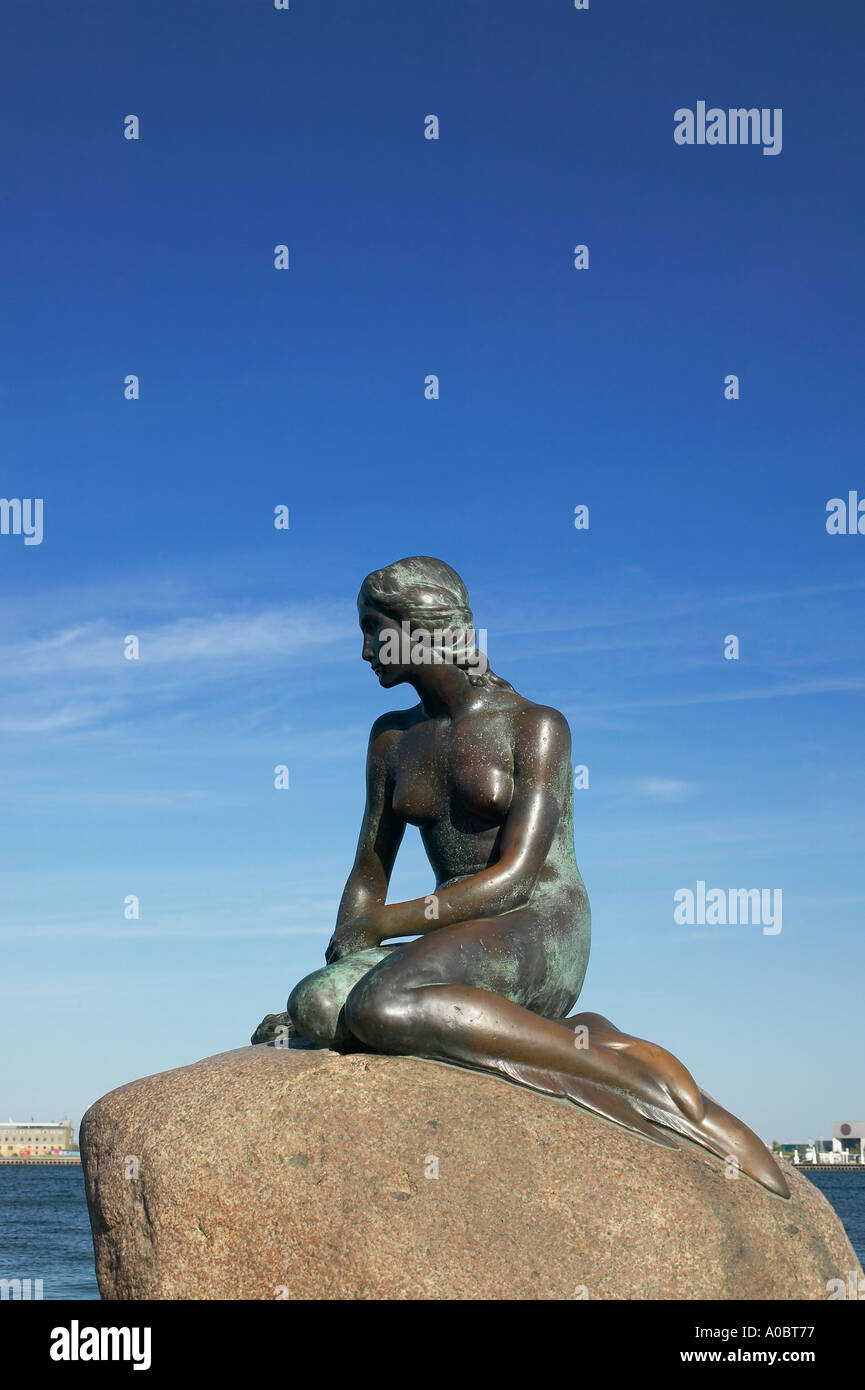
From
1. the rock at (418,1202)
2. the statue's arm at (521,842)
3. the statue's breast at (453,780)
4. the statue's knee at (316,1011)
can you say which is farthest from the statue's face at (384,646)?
the rock at (418,1202)

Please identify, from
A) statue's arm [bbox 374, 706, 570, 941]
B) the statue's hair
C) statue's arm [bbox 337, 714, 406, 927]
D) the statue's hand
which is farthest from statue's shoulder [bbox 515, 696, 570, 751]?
the statue's hand

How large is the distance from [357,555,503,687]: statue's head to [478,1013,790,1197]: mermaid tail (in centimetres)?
218

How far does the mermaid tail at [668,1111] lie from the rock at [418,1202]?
80mm

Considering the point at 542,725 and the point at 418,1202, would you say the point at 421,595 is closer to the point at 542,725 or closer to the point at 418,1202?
the point at 542,725

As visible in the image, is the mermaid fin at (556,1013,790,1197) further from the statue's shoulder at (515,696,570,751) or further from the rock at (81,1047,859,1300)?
the statue's shoulder at (515,696,570,751)

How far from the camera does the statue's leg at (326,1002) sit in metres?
7.11

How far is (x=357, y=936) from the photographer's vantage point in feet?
25.4

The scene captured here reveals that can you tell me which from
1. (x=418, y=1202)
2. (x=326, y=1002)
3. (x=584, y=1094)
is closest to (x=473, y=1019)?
(x=584, y=1094)

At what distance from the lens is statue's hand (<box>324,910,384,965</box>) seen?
7676 millimetres

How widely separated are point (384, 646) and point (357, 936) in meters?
1.55

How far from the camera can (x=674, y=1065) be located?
7.15 metres

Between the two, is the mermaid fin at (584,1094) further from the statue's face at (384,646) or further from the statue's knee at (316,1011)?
the statue's face at (384,646)

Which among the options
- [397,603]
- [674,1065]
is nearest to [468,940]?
[674,1065]
